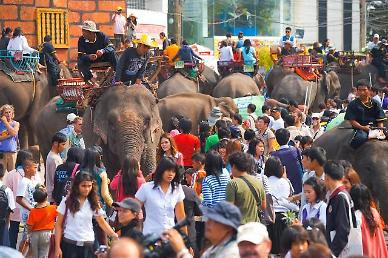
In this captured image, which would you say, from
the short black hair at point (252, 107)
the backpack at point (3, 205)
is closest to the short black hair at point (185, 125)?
the backpack at point (3, 205)

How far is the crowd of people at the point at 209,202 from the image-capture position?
8797mm

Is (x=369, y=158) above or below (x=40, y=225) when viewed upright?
above

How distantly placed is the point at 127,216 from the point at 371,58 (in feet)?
78.2

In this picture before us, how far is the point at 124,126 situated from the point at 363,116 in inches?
127

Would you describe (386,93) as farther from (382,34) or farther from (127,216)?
(382,34)

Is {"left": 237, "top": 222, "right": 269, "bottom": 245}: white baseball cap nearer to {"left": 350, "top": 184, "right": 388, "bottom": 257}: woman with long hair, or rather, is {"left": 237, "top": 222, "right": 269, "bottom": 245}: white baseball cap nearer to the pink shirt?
{"left": 350, "top": 184, "right": 388, "bottom": 257}: woman with long hair

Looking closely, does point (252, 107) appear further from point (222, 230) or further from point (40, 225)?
point (222, 230)

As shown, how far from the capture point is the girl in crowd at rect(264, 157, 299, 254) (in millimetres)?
13141

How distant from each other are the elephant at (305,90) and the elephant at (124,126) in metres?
11.4

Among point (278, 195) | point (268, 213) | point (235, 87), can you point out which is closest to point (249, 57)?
point (235, 87)

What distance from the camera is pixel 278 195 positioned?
43.5 feet

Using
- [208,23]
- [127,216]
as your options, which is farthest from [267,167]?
[208,23]

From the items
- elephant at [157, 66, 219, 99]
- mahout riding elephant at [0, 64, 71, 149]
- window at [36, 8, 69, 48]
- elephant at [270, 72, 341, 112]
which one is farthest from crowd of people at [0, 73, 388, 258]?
elephant at [270, 72, 341, 112]

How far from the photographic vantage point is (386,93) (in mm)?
26484
